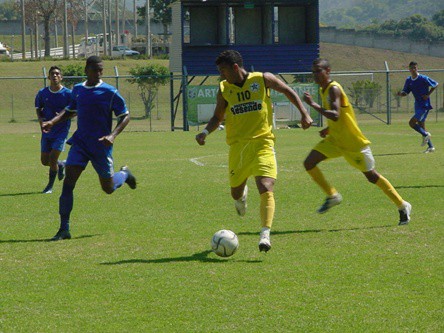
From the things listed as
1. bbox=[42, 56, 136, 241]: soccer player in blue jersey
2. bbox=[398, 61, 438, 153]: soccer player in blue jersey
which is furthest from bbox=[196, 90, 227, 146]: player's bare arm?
bbox=[398, 61, 438, 153]: soccer player in blue jersey

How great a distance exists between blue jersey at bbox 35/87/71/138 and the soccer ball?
20.7 feet

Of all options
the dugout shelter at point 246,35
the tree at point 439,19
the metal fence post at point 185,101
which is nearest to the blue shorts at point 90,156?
the metal fence post at point 185,101

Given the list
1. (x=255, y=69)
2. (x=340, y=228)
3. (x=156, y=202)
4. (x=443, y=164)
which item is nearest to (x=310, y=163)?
(x=340, y=228)

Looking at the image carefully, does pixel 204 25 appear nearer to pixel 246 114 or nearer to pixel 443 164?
pixel 443 164

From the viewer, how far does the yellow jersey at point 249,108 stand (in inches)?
348

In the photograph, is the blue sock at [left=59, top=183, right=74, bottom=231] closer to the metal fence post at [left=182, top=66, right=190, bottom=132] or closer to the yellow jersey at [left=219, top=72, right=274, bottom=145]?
the yellow jersey at [left=219, top=72, right=274, bottom=145]

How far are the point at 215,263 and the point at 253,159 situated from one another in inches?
49.9

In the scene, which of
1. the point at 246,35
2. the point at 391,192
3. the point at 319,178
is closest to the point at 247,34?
the point at 246,35

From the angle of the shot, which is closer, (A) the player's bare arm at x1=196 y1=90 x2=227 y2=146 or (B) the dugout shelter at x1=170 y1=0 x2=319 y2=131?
(A) the player's bare arm at x1=196 y1=90 x2=227 y2=146

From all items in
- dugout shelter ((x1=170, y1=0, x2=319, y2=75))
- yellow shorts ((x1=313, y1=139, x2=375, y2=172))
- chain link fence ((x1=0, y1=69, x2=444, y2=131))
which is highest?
dugout shelter ((x1=170, y1=0, x2=319, y2=75))

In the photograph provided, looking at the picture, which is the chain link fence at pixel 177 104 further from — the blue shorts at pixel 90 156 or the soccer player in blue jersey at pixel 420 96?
the blue shorts at pixel 90 156

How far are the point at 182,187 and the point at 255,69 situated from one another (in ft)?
78.8

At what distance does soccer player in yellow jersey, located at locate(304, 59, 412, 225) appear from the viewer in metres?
9.92

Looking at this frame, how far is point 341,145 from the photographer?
10320 millimetres
